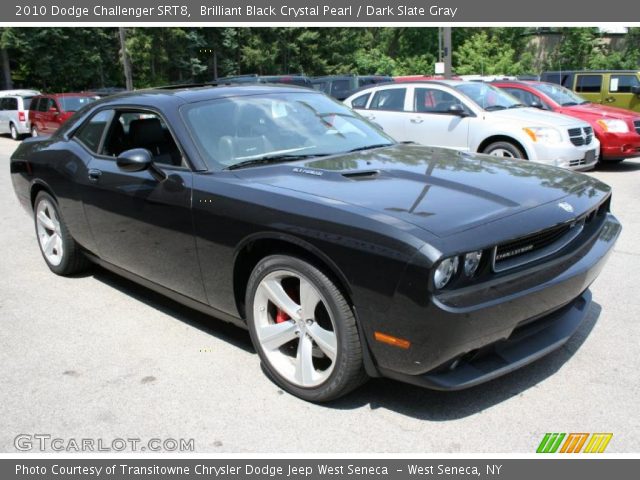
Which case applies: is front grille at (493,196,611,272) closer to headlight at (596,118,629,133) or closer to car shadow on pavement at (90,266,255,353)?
car shadow on pavement at (90,266,255,353)

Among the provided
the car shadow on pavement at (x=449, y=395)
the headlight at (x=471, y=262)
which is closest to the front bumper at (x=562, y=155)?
the car shadow on pavement at (x=449, y=395)

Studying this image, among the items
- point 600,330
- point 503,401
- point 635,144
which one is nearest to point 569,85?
point 635,144

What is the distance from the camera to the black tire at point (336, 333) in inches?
113

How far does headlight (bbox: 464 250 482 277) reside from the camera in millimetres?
2662

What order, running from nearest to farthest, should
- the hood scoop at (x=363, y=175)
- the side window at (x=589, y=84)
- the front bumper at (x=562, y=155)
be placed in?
the hood scoop at (x=363, y=175), the front bumper at (x=562, y=155), the side window at (x=589, y=84)

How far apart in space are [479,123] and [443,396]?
6.99 metres

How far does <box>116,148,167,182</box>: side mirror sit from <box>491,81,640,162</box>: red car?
8.94m

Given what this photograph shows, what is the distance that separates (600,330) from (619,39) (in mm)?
46646

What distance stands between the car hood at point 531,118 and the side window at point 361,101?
251cm

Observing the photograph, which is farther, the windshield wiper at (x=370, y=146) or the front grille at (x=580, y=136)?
the front grille at (x=580, y=136)

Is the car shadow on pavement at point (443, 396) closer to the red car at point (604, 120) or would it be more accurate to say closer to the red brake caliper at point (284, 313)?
the red brake caliper at point (284, 313)

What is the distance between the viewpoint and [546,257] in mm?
2996

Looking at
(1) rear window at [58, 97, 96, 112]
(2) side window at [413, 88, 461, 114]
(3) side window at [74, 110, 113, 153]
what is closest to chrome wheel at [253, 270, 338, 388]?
(3) side window at [74, 110, 113, 153]

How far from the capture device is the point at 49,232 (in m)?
5.56
